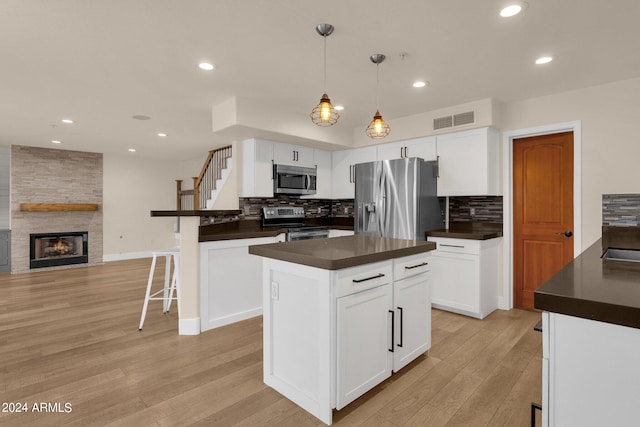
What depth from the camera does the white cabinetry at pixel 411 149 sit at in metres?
4.36

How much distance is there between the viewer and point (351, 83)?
3.38 m

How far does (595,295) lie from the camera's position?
98 centimetres

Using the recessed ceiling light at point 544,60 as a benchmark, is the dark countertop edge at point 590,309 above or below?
below

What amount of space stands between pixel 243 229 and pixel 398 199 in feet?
7.12

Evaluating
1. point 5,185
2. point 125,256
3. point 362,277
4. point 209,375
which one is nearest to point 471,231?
point 362,277

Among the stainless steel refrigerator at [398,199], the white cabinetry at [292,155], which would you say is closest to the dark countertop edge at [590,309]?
the stainless steel refrigerator at [398,199]

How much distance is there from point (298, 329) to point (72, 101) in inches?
156

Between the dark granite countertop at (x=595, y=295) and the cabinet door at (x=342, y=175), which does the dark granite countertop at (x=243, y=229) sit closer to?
the cabinet door at (x=342, y=175)

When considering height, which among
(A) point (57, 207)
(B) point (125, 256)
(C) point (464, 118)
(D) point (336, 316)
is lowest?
(B) point (125, 256)

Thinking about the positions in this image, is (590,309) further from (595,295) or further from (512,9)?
(512,9)

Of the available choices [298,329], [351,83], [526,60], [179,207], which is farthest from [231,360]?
[179,207]

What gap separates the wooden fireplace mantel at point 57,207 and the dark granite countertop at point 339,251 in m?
6.69

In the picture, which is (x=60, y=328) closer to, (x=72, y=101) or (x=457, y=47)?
(x=72, y=101)

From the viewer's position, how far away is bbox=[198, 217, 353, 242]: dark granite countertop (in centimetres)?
338
